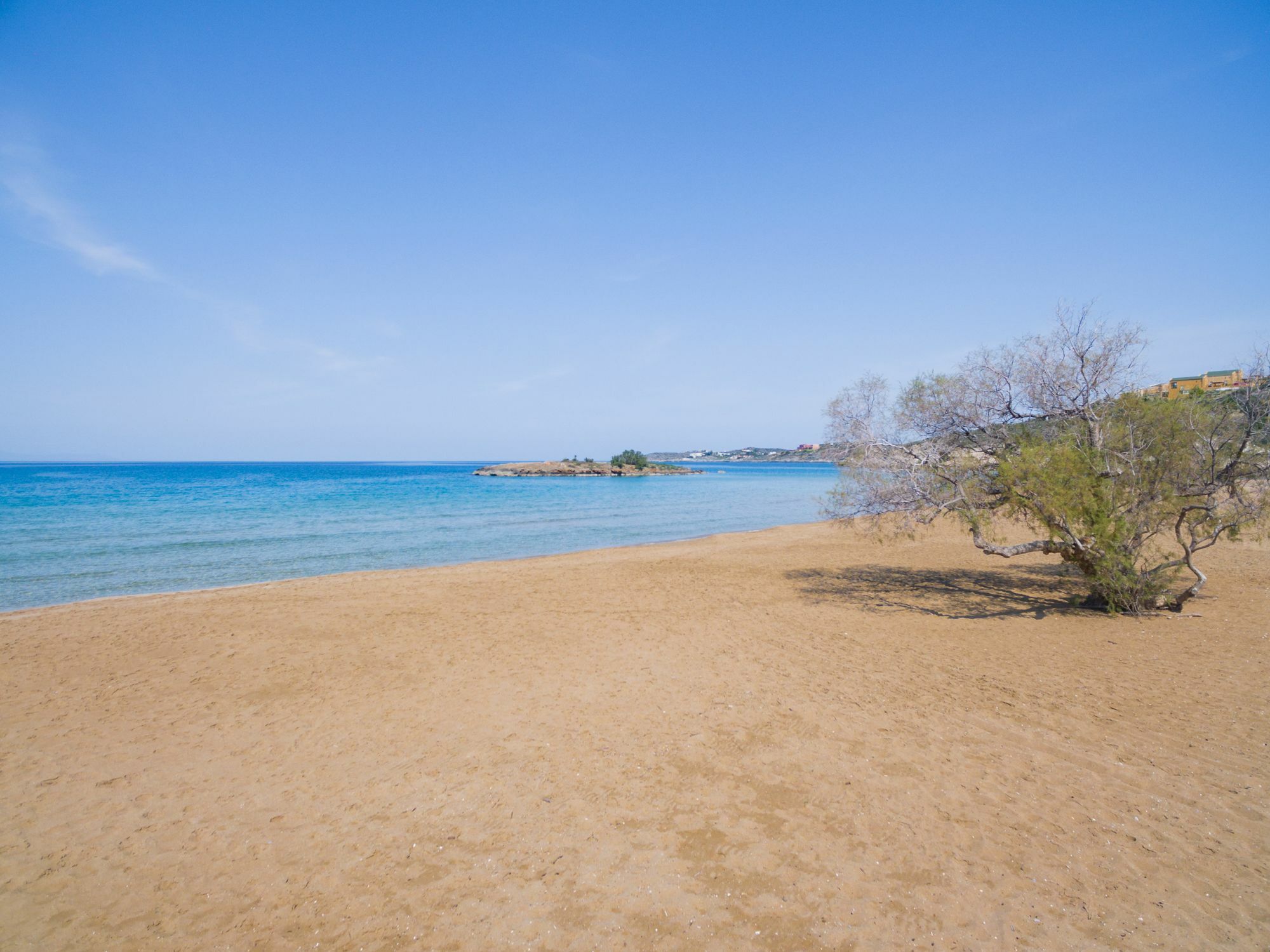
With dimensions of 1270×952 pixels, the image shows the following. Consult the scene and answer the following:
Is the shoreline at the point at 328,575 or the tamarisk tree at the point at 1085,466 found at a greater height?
the tamarisk tree at the point at 1085,466

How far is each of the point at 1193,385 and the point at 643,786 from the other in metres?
13.6

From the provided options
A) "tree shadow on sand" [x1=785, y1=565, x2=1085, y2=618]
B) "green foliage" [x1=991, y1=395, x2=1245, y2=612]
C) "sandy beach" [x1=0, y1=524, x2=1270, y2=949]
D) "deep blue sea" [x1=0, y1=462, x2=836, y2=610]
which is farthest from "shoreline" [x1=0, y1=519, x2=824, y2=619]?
"green foliage" [x1=991, y1=395, x2=1245, y2=612]

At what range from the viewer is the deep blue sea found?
1744 cm

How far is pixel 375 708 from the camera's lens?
7488 mm

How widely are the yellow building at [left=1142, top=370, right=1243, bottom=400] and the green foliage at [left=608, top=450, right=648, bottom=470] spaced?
88.1m

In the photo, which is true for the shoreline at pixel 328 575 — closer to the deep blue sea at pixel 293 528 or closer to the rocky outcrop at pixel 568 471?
the deep blue sea at pixel 293 528

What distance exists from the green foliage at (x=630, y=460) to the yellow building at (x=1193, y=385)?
289ft

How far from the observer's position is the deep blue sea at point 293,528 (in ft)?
57.2

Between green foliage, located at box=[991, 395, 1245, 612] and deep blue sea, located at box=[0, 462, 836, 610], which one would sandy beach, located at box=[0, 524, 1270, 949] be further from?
deep blue sea, located at box=[0, 462, 836, 610]

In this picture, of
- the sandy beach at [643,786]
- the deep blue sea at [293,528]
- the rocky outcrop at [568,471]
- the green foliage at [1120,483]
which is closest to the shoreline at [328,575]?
the deep blue sea at [293,528]

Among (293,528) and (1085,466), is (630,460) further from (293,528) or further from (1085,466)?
(1085,466)

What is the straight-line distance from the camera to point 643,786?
5543mm

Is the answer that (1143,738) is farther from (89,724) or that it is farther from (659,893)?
(89,724)

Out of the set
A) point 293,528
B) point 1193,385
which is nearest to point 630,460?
point 293,528
